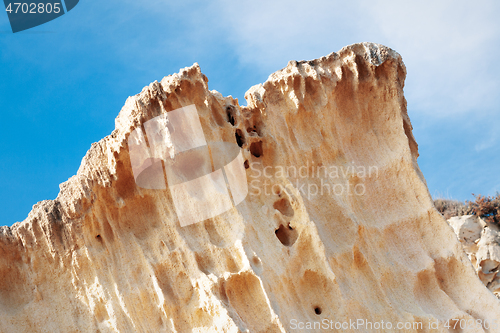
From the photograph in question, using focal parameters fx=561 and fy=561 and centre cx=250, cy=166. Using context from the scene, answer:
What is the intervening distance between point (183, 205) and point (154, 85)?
5.49ft

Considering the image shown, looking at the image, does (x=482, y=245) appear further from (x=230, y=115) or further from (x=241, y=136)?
(x=230, y=115)

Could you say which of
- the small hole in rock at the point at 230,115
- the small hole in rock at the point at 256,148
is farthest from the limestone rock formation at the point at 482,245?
the small hole in rock at the point at 230,115

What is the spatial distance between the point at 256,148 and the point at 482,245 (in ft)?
25.6

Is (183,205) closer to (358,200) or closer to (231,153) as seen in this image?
(231,153)

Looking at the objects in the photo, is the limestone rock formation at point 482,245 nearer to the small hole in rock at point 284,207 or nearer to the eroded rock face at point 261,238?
the eroded rock face at point 261,238

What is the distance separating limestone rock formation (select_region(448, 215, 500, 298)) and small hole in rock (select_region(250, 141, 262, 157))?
7.14m

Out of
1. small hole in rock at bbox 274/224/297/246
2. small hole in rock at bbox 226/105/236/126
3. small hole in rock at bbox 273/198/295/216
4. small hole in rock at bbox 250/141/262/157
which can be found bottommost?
small hole in rock at bbox 274/224/297/246

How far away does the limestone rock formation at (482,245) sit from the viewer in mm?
13047

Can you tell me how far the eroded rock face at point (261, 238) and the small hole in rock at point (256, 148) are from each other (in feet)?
0.06

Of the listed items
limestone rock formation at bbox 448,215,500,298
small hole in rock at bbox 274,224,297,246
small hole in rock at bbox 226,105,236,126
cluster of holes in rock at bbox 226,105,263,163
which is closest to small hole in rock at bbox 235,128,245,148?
cluster of holes in rock at bbox 226,105,263,163

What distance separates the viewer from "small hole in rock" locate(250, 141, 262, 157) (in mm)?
8571

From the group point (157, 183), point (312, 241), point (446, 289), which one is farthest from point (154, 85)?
point (446, 289)

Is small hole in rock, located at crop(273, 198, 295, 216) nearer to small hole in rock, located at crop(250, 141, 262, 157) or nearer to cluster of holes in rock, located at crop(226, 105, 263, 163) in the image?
cluster of holes in rock, located at crop(226, 105, 263, 163)

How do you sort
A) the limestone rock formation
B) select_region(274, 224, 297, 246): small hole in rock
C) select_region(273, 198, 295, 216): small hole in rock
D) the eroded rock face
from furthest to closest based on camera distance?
the limestone rock formation < select_region(273, 198, 295, 216): small hole in rock < select_region(274, 224, 297, 246): small hole in rock < the eroded rock face
